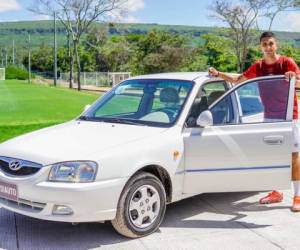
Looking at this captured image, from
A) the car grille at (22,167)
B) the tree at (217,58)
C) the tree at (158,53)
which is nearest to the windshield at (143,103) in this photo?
the car grille at (22,167)

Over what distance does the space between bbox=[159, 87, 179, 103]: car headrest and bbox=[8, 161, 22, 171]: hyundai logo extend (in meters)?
1.83

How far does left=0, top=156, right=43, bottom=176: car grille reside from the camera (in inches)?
178

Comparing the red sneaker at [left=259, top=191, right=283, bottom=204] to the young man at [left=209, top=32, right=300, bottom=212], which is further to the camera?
the red sneaker at [left=259, top=191, right=283, bottom=204]

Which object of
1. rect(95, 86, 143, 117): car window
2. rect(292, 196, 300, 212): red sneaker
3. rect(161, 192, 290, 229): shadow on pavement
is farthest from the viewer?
rect(95, 86, 143, 117): car window

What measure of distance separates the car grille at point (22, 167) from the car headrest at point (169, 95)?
5.85 ft

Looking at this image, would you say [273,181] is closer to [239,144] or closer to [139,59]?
[239,144]

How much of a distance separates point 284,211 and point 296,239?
1.01m

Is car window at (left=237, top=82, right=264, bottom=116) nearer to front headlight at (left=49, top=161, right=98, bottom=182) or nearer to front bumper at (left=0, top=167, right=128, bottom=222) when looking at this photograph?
front bumper at (left=0, top=167, right=128, bottom=222)

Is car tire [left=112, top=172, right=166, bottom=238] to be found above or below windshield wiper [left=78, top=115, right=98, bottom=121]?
below

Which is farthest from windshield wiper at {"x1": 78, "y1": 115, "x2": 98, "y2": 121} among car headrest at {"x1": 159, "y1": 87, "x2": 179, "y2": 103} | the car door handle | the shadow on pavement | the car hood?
the car door handle

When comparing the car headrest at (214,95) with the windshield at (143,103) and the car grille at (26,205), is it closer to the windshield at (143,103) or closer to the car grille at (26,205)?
the windshield at (143,103)

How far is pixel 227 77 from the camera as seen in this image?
5895 mm

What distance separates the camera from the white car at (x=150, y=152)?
175 inches

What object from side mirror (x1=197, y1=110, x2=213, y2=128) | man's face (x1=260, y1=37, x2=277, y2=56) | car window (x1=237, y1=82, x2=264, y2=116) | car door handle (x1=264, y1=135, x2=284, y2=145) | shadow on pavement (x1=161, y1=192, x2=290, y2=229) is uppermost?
man's face (x1=260, y1=37, x2=277, y2=56)
